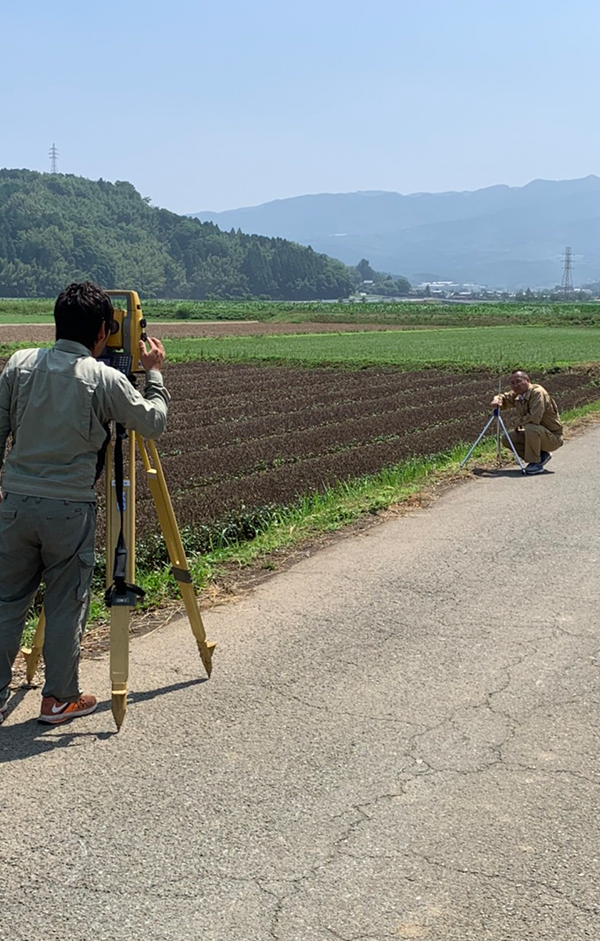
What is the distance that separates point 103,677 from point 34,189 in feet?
619

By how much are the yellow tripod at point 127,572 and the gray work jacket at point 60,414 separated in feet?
0.92

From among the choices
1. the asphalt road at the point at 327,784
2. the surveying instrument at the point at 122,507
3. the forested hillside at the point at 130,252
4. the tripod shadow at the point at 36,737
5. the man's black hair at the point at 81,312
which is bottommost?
the asphalt road at the point at 327,784

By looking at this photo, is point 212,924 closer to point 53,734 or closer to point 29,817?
point 29,817

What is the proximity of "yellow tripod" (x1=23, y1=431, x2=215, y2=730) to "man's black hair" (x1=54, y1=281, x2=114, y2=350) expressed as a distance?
57 centimetres

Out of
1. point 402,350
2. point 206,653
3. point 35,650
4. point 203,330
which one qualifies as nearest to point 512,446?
point 206,653

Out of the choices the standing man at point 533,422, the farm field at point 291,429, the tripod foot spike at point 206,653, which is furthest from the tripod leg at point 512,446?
the tripod foot spike at point 206,653

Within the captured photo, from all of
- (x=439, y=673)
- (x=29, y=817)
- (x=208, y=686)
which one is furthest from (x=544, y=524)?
(x=29, y=817)

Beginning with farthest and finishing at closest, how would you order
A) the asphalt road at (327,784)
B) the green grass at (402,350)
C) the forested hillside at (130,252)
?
1. the forested hillside at (130,252)
2. the green grass at (402,350)
3. the asphalt road at (327,784)

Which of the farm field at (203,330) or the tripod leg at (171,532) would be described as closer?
the tripod leg at (171,532)

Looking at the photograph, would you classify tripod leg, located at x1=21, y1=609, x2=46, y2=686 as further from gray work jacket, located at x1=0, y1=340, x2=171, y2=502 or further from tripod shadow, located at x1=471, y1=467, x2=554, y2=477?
tripod shadow, located at x1=471, y1=467, x2=554, y2=477

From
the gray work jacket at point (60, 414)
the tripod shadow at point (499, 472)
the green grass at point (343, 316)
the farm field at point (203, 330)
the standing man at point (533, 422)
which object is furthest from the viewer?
the green grass at point (343, 316)

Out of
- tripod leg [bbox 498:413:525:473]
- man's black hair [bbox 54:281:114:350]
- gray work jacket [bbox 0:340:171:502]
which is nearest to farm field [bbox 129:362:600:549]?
tripod leg [bbox 498:413:525:473]

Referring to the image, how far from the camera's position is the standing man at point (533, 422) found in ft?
41.0

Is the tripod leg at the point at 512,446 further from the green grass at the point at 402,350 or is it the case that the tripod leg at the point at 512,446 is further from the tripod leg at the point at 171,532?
the green grass at the point at 402,350
